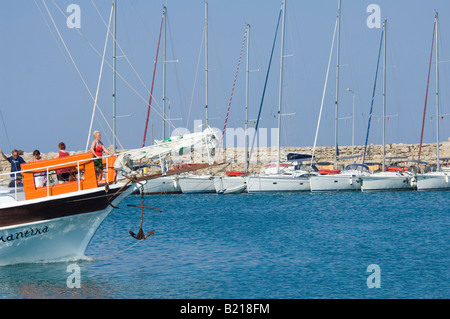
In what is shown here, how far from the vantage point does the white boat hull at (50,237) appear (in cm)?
1659

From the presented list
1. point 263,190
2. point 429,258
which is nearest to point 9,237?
point 429,258

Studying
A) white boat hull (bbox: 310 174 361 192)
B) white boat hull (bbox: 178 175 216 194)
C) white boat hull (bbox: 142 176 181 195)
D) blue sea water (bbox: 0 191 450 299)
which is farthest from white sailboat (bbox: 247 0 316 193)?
blue sea water (bbox: 0 191 450 299)

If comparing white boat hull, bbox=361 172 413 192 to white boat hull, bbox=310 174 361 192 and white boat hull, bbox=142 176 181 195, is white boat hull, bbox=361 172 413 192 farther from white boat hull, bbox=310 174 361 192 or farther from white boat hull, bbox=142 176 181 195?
white boat hull, bbox=142 176 181 195

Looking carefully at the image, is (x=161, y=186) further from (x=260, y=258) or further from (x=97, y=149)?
(x=97, y=149)

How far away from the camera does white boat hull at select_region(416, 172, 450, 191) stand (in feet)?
144

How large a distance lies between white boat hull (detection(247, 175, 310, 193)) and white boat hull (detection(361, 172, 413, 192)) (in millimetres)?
4320

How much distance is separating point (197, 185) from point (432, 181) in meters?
16.9

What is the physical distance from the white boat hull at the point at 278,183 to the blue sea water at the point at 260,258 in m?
7.99

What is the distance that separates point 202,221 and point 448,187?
22458mm

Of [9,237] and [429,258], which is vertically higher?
[9,237]

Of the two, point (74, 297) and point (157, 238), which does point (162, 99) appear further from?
point (74, 297)

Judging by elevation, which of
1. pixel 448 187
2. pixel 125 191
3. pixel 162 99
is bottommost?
pixel 448 187

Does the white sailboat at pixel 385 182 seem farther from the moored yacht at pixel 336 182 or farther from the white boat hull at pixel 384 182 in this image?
the moored yacht at pixel 336 182
